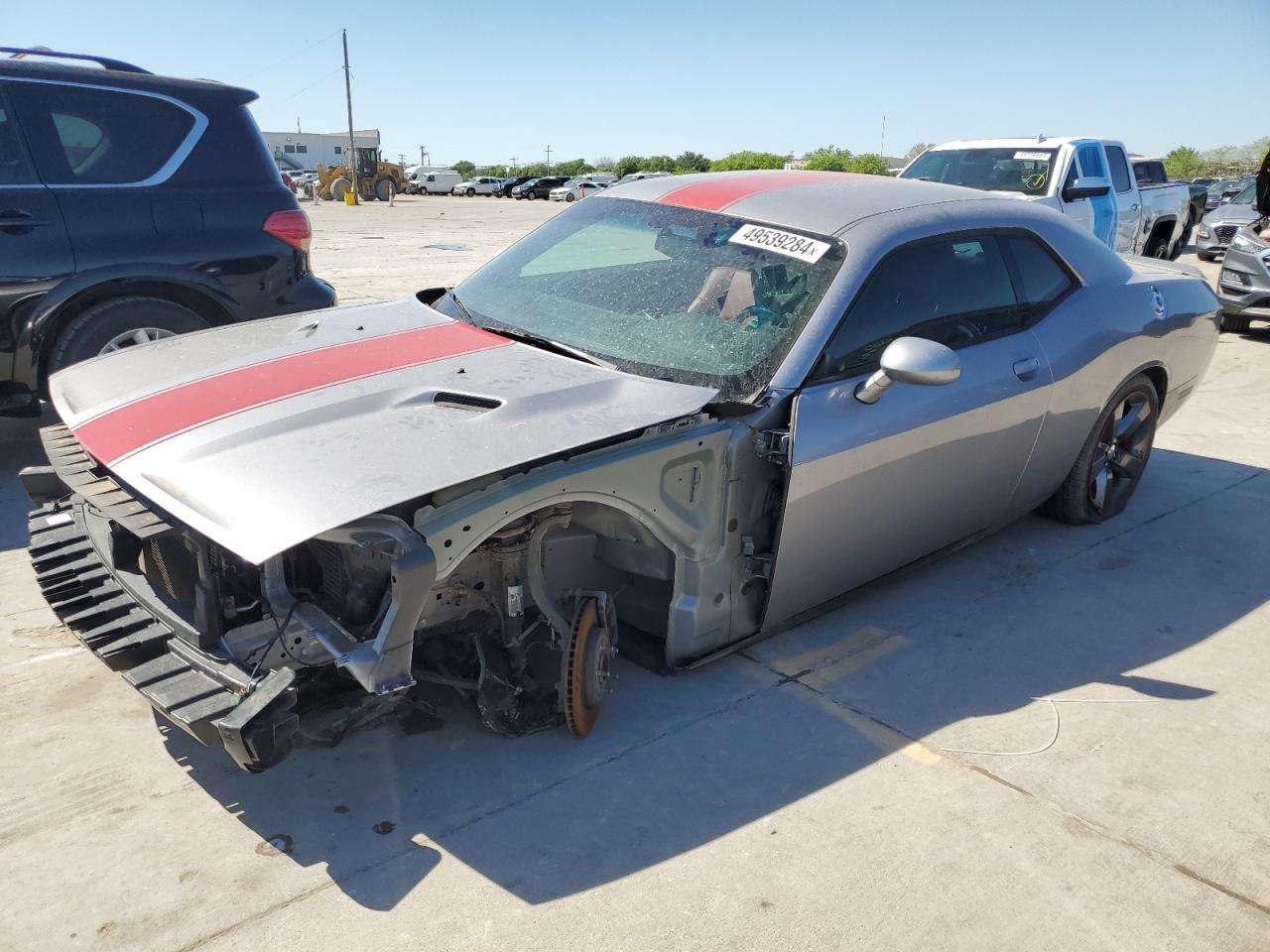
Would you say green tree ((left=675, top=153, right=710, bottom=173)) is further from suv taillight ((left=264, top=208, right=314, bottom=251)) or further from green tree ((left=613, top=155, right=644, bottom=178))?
suv taillight ((left=264, top=208, right=314, bottom=251))

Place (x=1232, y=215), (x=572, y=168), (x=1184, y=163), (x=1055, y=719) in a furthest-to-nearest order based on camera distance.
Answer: (x=572, y=168), (x=1184, y=163), (x=1232, y=215), (x=1055, y=719)

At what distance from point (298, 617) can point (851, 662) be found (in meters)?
1.92

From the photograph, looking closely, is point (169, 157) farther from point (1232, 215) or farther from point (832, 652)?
point (1232, 215)

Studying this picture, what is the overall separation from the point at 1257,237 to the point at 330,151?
9351cm

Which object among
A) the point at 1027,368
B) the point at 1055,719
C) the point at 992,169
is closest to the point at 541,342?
the point at 1027,368

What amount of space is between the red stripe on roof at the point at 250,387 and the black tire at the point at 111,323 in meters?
1.91

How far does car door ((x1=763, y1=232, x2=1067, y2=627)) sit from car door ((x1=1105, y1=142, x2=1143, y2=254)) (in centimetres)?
800

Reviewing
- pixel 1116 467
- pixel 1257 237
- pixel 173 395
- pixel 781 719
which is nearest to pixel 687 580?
pixel 781 719

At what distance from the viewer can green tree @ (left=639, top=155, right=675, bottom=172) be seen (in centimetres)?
7156

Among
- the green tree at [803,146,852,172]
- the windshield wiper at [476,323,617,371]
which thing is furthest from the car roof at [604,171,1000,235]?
the green tree at [803,146,852,172]

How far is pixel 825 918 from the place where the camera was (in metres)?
2.31

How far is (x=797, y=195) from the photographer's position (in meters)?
3.66

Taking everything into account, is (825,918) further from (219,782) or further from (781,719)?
(219,782)

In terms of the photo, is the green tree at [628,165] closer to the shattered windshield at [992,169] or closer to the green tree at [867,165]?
the green tree at [867,165]
